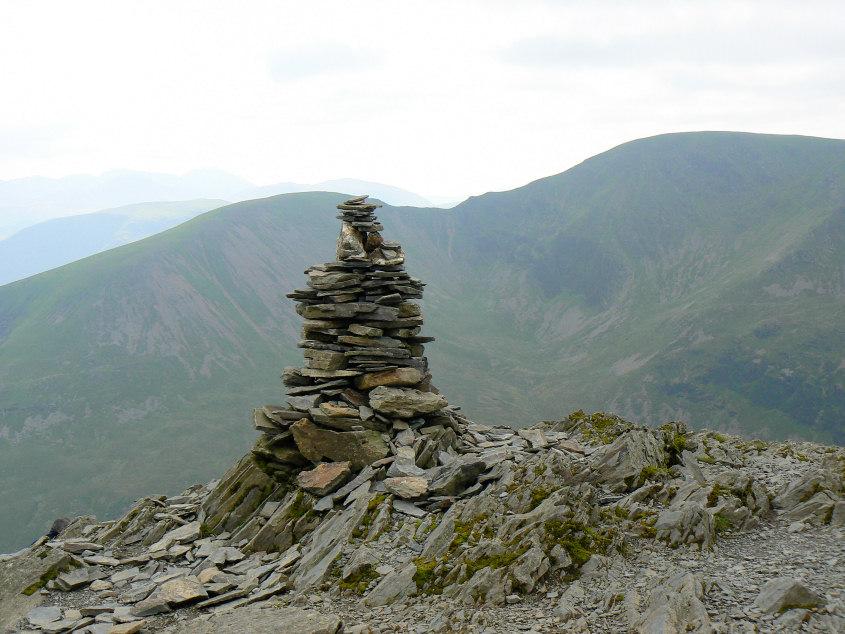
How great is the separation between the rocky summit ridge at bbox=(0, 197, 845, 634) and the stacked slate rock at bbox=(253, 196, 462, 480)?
0.11 metres

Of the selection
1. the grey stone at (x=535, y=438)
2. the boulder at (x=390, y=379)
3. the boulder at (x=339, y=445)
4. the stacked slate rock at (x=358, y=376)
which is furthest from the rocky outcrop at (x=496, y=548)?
the boulder at (x=390, y=379)

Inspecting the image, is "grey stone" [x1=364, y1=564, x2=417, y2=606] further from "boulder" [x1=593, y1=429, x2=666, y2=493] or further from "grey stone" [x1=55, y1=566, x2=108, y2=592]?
"grey stone" [x1=55, y1=566, x2=108, y2=592]

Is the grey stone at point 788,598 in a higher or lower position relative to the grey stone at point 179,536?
higher

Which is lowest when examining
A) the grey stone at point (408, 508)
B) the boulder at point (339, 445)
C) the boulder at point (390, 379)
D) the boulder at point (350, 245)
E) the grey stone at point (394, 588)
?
the grey stone at point (394, 588)

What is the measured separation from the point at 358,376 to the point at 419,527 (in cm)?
1068

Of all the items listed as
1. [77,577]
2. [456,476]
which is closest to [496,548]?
[456,476]

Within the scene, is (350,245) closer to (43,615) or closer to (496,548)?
(496,548)

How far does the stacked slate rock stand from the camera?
28750 mm

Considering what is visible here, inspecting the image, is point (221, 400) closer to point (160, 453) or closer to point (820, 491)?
point (160, 453)

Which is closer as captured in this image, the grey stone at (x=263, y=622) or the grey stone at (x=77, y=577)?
the grey stone at (x=263, y=622)

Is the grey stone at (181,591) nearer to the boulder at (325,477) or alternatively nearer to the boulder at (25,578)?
the boulder at (25,578)

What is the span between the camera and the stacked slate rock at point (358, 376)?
28.8m

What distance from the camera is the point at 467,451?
3028 centimetres

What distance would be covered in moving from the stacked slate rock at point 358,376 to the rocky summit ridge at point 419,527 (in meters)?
0.11
